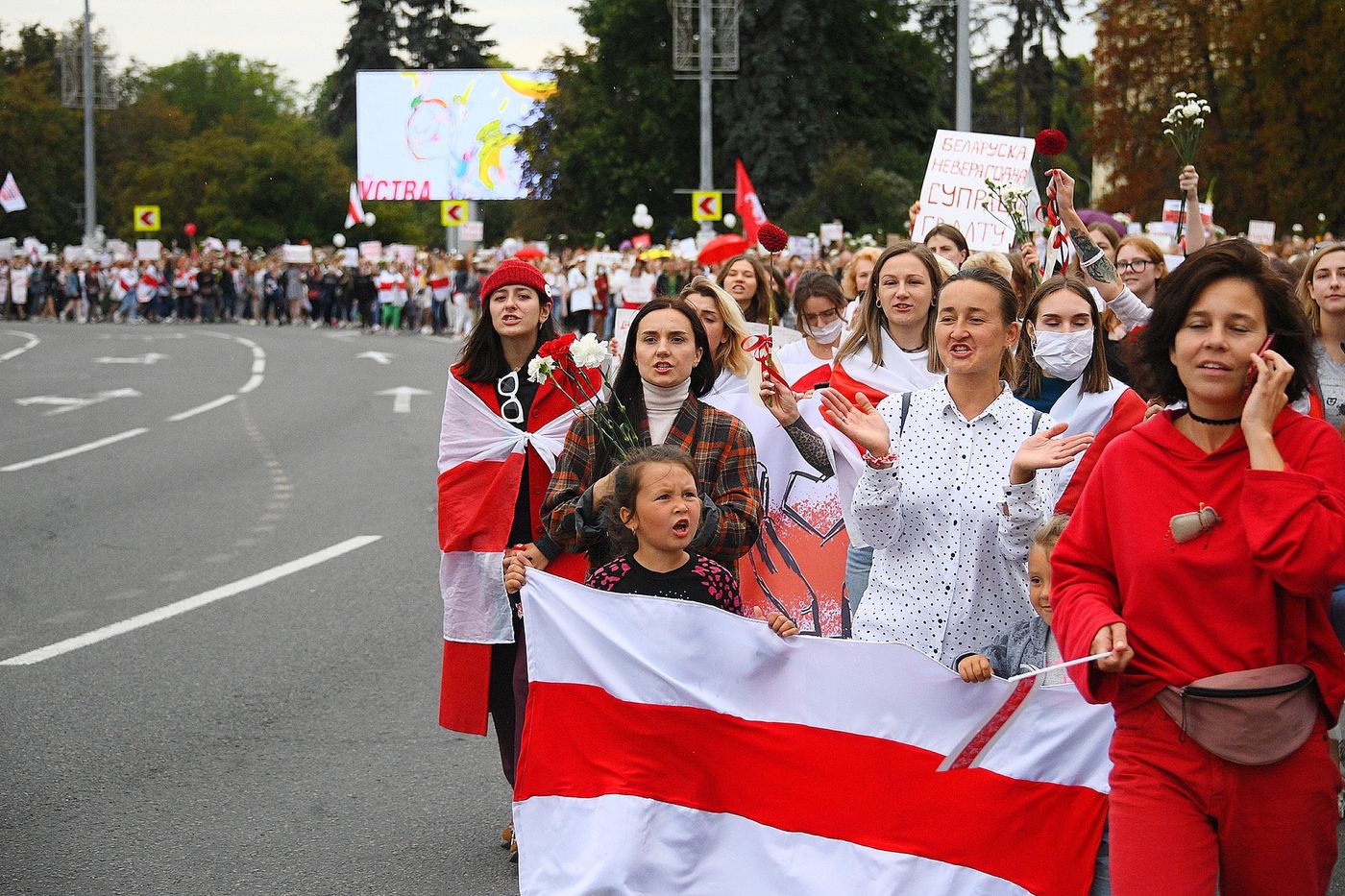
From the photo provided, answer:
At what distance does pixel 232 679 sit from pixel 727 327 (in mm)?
2918

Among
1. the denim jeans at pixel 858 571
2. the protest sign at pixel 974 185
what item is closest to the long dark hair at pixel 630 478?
the denim jeans at pixel 858 571

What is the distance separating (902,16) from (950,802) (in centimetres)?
5475

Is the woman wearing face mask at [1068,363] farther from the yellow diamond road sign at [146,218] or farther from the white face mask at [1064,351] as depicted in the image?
the yellow diamond road sign at [146,218]

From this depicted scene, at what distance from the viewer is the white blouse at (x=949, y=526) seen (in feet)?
14.9

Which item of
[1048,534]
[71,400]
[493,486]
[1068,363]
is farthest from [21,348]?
[1048,534]

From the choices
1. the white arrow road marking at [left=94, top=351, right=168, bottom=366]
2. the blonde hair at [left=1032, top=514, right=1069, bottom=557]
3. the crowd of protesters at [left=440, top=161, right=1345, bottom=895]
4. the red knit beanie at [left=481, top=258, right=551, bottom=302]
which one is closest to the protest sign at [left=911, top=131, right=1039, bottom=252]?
the crowd of protesters at [left=440, top=161, right=1345, bottom=895]

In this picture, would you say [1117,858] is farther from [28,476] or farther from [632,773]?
[28,476]

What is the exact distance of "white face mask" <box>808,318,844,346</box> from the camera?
819cm

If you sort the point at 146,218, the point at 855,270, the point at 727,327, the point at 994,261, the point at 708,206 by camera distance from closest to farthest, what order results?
the point at 727,327 → the point at 994,261 → the point at 855,270 → the point at 708,206 → the point at 146,218

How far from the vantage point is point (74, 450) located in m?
17.1

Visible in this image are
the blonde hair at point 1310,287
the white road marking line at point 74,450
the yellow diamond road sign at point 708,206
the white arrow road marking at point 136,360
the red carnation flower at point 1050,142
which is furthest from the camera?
the yellow diamond road sign at point 708,206

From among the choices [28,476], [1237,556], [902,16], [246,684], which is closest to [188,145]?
[902,16]

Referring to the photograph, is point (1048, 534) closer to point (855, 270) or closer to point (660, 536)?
point (660, 536)

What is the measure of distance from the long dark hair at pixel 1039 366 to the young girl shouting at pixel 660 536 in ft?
4.53
